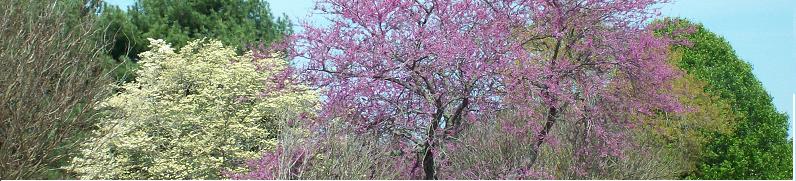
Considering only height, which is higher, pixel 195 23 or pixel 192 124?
pixel 195 23

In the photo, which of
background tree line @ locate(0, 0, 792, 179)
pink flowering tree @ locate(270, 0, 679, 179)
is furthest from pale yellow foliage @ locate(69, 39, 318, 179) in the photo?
pink flowering tree @ locate(270, 0, 679, 179)

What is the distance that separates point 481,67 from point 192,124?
7.58 meters

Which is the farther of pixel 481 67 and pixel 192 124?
pixel 192 124

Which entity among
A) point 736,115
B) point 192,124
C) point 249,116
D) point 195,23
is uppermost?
point 195,23

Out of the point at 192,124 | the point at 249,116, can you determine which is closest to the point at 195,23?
the point at 192,124

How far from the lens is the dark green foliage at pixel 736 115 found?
76.8 feet

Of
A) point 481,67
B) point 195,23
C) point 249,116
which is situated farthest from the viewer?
point 195,23

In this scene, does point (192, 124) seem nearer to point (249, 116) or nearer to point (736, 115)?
point (249, 116)

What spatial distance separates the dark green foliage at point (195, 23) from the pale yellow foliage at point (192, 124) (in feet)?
14.6

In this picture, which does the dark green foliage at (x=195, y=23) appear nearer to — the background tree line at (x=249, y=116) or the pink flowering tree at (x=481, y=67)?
the background tree line at (x=249, y=116)

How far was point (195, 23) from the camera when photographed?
2438 centimetres

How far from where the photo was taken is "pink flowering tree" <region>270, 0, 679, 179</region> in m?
11.8

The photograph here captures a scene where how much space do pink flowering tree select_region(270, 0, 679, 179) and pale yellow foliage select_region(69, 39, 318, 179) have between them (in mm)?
4321

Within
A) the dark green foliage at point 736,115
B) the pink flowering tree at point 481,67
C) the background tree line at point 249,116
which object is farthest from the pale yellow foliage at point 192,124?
the dark green foliage at point 736,115
